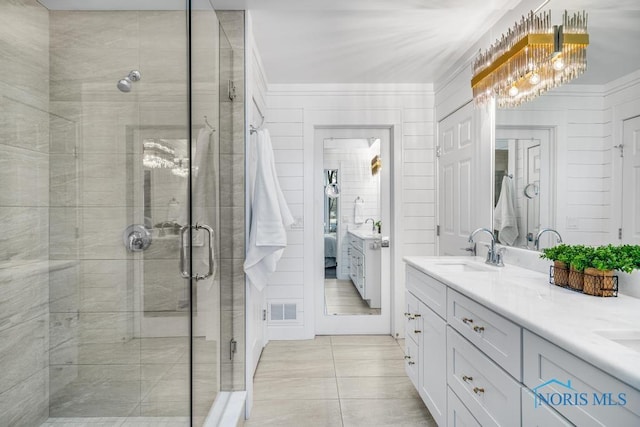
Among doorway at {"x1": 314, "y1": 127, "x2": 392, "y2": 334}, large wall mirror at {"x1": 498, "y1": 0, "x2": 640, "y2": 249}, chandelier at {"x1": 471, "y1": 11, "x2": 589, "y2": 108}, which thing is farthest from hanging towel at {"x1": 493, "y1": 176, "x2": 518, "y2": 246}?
doorway at {"x1": 314, "y1": 127, "x2": 392, "y2": 334}

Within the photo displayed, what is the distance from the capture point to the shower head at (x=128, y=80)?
134 centimetres

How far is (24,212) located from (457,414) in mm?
1853

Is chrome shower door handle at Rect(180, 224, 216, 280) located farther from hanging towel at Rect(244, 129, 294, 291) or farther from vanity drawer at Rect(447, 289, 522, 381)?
vanity drawer at Rect(447, 289, 522, 381)

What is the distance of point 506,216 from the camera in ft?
7.31

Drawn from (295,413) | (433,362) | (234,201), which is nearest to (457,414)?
(433,362)

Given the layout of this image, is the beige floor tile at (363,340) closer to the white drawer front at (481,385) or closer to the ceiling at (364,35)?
the white drawer front at (481,385)

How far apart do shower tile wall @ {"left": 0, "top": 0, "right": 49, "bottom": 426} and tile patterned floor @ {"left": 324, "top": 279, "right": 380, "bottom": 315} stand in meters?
2.48

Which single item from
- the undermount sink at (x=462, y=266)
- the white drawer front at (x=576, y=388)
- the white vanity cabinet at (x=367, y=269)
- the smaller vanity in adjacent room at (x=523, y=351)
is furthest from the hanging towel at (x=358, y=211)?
the white drawer front at (x=576, y=388)

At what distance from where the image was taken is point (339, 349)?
10.3ft

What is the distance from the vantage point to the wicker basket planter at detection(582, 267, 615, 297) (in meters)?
1.36

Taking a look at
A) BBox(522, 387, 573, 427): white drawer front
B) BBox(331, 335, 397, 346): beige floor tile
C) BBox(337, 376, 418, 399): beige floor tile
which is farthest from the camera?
BBox(331, 335, 397, 346): beige floor tile

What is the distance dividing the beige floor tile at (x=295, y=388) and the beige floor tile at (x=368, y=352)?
442mm

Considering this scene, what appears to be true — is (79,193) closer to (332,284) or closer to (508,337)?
(508,337)

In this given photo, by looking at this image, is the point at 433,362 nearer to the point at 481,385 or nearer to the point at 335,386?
the point at 481,385
